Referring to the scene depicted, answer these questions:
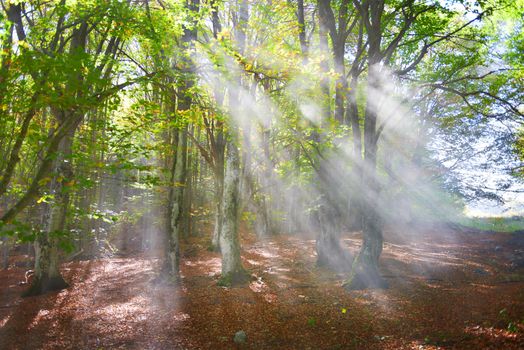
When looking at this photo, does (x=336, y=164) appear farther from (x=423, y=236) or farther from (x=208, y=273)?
(x=423, y=236)

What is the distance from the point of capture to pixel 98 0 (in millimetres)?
6562

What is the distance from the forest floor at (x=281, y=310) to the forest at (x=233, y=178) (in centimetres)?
6

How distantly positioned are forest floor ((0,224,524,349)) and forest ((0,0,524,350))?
0.19ft

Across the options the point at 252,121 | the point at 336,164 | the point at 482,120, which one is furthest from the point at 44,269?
the point at 482,120

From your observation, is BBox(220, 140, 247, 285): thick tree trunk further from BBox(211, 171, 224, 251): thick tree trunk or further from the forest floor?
BBox(211, 171, 224, 251): thick tree trunk

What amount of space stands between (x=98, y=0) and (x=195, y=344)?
23.7 ft

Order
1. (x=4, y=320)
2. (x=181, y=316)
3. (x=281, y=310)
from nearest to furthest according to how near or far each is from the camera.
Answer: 1. (x=181, y=316)
2. (x=4, y=320)
3. (x=281, y=310)

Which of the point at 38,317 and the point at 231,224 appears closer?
the point at 38,317

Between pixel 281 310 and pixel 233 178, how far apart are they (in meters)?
4.30

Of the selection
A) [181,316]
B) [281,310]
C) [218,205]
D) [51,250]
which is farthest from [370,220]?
[51,250]

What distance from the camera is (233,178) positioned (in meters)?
10.6

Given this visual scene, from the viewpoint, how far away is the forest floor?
6352 mm

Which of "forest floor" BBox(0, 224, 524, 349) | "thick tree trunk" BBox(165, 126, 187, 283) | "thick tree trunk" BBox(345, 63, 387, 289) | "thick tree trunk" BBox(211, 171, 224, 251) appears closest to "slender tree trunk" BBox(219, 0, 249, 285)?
"forest floor" BBox(0, 224, 524, 349)

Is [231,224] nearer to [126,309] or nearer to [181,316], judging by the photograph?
[181,316]
